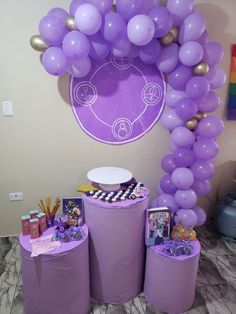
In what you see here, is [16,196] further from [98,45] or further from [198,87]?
[198,87]

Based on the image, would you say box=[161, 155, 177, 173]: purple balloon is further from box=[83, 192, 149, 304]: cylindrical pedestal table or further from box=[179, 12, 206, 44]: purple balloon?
box=[179, 12, 206, 44]: purple balloon

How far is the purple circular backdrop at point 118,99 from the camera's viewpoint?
2.20 m

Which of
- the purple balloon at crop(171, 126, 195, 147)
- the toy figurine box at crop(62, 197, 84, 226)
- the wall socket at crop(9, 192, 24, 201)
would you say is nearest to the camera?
the toy figurine box at crop(62, 197, 84, 226)

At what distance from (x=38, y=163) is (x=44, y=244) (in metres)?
0.95

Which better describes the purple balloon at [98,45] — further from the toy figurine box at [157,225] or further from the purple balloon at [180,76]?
→ the toy figurine box at [157,225]

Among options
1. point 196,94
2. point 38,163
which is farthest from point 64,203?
point 196,94

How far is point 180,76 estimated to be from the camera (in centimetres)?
194

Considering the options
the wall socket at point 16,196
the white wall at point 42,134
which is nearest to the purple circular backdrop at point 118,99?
the white wall at point 42,134

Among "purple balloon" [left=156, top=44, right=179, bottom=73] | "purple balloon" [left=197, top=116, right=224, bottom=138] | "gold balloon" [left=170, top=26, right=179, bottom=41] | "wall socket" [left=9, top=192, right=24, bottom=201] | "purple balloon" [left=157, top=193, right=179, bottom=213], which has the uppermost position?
"gold balloon" [left=170, top=26, right=179, bottom=41]

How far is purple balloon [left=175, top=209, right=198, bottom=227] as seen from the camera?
2033 mm

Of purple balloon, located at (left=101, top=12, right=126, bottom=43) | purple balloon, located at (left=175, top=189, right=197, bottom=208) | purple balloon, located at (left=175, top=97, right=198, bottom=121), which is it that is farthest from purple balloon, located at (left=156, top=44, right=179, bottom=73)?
purple balloon, located at (left=175, top=189, right=197, bottom=208)

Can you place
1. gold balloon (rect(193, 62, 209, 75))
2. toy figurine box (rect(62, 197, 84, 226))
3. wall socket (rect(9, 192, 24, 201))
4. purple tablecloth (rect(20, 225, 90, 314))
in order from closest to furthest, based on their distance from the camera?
purple tablecloth (rect(20, 225, 90, 314))
toy figurine box (rect(62, 197, 84, 226))
gold balloon (rect(193, 62, 209, 75))
wall socket (rect(9, 192, 24, 201))

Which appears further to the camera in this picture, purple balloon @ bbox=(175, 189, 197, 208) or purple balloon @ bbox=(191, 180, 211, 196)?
purple balloon @ bbox=(191, 180, 211, 196)

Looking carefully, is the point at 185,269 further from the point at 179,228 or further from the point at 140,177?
the point at 140,177
